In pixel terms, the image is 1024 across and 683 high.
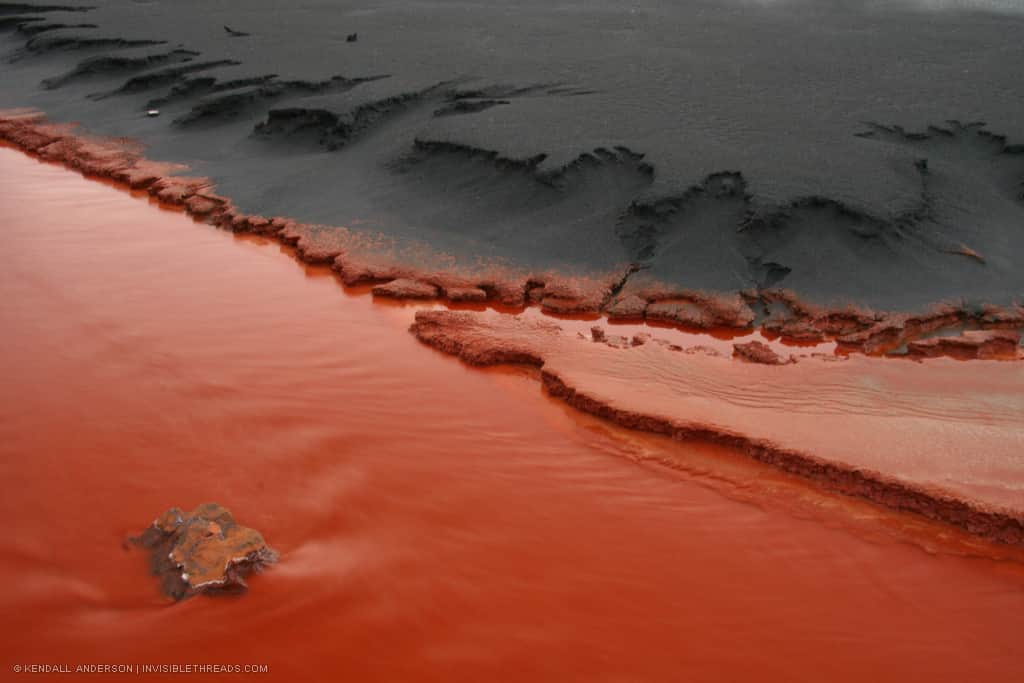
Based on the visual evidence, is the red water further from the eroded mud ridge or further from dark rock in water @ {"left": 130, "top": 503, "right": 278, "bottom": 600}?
the eroded mud ridge

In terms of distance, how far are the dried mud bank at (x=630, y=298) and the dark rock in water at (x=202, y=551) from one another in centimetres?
246

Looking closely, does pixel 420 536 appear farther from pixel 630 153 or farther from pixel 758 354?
pixel 630 153

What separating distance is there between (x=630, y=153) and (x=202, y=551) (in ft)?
14.7

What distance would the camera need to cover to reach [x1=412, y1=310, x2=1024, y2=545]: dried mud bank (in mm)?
3270

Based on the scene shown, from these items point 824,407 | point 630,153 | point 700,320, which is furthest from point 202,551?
point 630,153

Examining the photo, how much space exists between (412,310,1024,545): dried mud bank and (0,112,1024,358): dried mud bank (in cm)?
27

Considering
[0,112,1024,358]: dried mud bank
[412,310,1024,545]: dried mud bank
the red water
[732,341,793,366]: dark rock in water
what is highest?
[0,112,1024,358]: dried mud bank

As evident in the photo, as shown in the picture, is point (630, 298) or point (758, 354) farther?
point (630, 298)

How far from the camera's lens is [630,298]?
493 cm

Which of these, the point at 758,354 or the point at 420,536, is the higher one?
the point at 758,354

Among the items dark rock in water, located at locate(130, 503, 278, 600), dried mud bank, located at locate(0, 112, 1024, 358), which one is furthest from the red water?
dried mud bank, located at locate(0, 112, 1024, 358)

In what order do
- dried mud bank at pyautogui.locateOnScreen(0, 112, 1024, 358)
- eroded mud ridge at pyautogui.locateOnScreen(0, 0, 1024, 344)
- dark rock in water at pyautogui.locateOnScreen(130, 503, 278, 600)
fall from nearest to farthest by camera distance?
1. dark rock in water at pyautogui.locateOnScreen(130, 503, 278, 600)
2. dried mud bank at pyautogui.locateOnScreen(0, 112, 1024, 358)
3. eroded mud ridge at pyautogui.locateOnScreen(0, 0, 1024, 344)

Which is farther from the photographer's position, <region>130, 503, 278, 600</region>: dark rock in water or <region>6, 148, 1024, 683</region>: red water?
<region>130, 503, 278, 600</region>: dark rock in water

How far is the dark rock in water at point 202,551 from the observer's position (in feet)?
9.07
